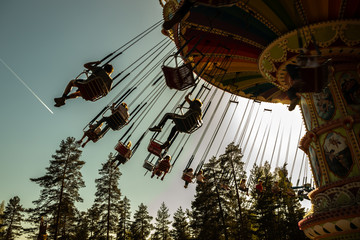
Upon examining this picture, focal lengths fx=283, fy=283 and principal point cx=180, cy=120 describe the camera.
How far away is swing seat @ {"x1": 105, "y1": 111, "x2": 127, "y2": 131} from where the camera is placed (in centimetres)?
852

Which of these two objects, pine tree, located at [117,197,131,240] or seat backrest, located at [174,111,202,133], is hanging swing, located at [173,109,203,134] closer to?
seat backrest, located at [174,111,202,133]

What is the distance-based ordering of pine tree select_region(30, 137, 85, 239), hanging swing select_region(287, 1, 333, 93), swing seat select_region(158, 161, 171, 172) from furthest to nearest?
pine tree select_region(30, 137, 85, 239), swing seat select_region(158, 161, 171, 172), hanging swing select_region(287, 1, 333, 93)

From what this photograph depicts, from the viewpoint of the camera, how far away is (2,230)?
42.7 metres

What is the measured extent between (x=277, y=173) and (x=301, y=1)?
1487 inches

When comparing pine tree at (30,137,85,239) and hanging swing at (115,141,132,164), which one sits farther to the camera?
pine tree at (30,137,85,239)

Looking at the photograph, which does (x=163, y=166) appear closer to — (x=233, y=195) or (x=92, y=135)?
(x=92, y=135)

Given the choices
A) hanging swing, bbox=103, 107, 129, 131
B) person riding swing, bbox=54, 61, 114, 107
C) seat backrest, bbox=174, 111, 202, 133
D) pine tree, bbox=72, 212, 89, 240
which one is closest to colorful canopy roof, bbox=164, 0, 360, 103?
seat backrest, bbox=174, 111, 202, 133

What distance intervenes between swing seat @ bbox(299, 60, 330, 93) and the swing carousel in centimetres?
2

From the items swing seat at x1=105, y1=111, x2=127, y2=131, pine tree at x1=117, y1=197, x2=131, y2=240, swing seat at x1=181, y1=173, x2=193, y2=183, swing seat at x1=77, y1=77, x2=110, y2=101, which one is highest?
pine tree at x1=117, y1=197, x2=131, y2=240

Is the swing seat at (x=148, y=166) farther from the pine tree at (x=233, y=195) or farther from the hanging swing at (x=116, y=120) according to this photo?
the pine tree at (x=233, y=195)

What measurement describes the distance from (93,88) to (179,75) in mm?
2284

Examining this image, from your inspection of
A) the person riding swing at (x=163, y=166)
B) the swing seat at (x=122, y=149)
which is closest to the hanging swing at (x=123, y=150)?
the swing seat at (x=122, y=149)

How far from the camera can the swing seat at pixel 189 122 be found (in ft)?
25.7

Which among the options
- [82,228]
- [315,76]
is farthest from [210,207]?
[315,76]
